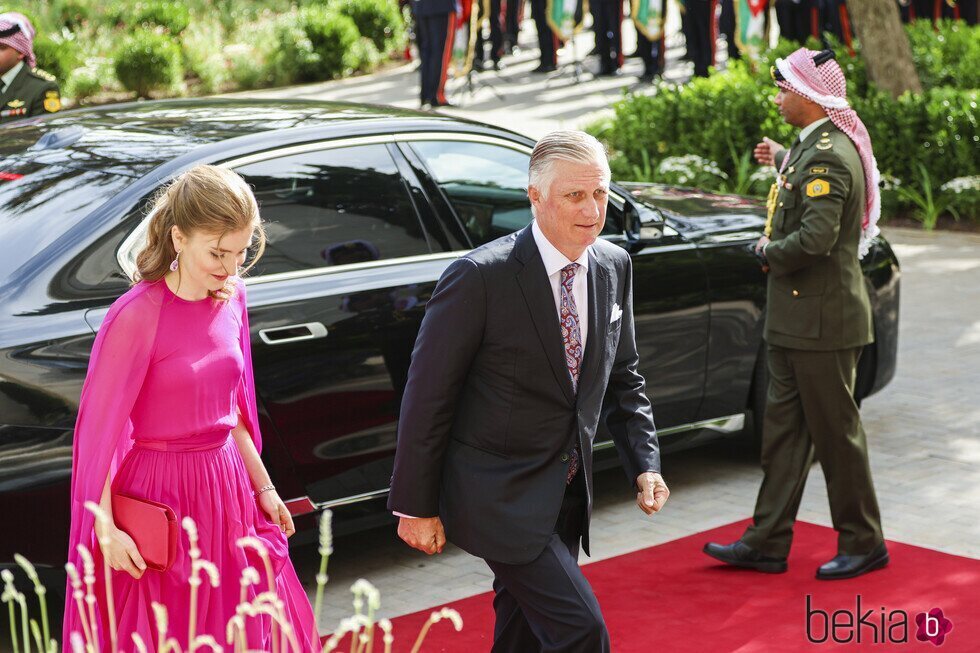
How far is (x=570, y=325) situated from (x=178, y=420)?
3.40 ft

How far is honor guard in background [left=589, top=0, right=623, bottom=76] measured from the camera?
73.0 ft

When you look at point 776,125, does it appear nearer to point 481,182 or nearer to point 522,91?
point 481,182

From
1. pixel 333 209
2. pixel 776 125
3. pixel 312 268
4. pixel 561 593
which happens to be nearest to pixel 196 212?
pixel 561 593

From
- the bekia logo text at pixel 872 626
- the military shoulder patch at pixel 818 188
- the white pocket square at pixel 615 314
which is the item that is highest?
the military shoulder patch at pixel 818 188

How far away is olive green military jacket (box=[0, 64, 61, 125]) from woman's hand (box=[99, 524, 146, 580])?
506 centimetres

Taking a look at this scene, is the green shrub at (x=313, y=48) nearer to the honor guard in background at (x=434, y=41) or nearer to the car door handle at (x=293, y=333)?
the honor guard in background at (x=434, y=41)

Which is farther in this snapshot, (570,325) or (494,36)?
(494,36)

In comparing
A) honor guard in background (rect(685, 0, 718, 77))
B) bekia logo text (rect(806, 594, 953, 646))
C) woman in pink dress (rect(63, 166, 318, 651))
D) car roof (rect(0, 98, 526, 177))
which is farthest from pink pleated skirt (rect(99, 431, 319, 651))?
honor guard in background (rect(685, 0, 718, 77))

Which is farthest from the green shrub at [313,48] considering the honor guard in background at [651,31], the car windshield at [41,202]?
the car windshield at [41,202]

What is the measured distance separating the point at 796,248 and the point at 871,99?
8.26 m

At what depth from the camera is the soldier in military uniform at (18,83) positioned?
7.73 metres

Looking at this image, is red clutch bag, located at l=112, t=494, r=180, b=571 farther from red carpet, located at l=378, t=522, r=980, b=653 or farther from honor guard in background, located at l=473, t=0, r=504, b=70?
honor guard in background, located at l=473, t=0, r=504, b=70

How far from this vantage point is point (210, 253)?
11.0 ft

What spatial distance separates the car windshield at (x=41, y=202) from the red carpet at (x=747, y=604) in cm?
184
